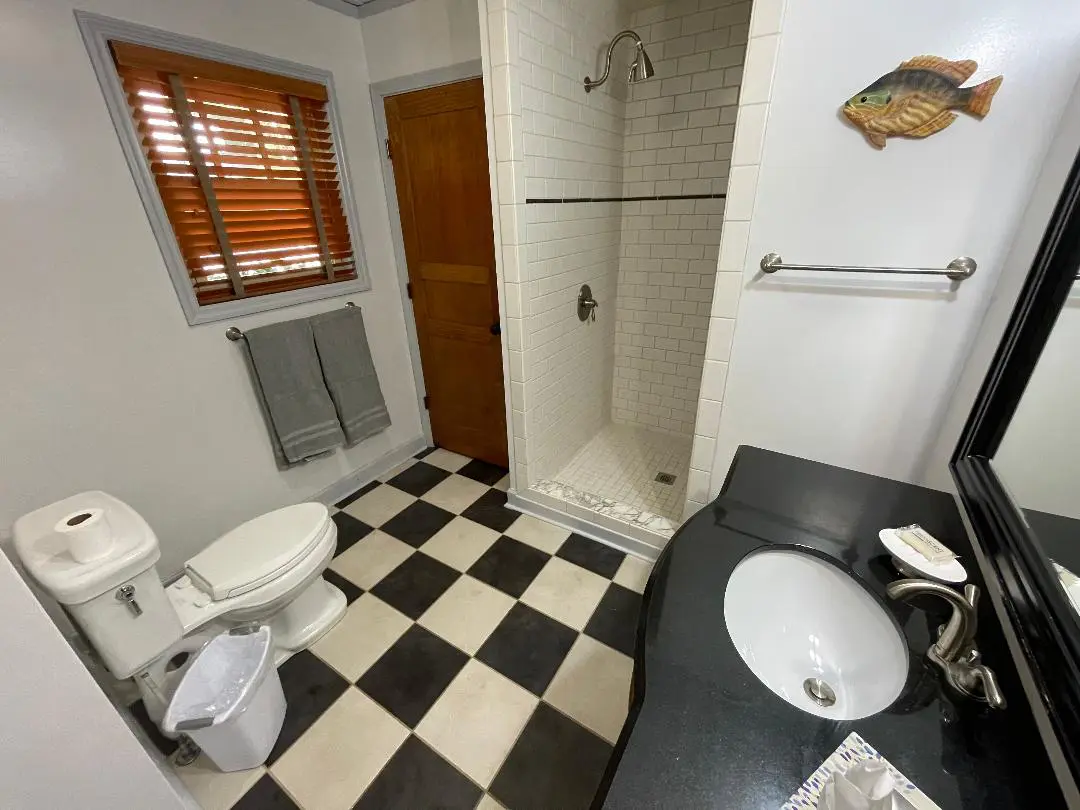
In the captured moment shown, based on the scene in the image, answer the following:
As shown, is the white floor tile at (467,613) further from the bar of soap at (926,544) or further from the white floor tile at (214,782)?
the bar of soap at (926,544)

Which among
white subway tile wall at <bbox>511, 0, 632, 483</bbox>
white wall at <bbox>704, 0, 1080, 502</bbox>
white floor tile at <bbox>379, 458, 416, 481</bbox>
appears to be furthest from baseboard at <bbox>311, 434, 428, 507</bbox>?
white wall at <bbox>704, 0, 1080, 502</bbox>

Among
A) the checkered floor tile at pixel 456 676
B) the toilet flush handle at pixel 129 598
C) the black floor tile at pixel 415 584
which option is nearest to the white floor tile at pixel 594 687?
the checkered floor tile at pixel 456 676

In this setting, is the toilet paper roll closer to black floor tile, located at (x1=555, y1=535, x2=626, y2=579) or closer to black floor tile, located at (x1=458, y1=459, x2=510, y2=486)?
black floor tile, located at (x1=555, y1=535, x2=626, y2=579)

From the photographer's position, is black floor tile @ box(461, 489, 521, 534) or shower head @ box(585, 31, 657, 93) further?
black floor tile @ box(461, 489, 521, 534)

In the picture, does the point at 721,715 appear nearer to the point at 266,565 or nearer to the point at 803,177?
the point at 803,177

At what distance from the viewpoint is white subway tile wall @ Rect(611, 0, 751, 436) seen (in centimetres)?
190

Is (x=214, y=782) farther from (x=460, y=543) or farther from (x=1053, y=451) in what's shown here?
(x=1053, y=451)

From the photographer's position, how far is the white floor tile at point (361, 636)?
57.6 inches

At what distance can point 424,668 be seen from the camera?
1.43m

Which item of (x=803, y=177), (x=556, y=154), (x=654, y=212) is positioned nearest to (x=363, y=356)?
(x=556, y=154)

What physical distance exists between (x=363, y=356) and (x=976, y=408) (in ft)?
7.37

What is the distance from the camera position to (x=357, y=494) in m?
2.33

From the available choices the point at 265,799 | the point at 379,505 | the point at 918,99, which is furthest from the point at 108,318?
the point at 918,99

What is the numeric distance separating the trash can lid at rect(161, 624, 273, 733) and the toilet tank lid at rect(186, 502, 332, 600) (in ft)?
0.49
